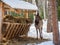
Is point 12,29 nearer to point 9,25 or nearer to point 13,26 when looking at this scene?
point 13,26

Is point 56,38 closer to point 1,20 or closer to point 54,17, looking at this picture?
point 54,17

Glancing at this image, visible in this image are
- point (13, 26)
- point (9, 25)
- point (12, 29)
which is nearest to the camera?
point (9, 25)

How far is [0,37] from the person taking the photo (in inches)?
500

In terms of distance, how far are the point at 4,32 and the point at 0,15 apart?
1.06 m

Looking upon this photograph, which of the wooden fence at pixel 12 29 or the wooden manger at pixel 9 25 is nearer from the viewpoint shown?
the wooden manger at pixel 9 25

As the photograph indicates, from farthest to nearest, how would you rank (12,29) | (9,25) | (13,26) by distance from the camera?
(12,29) < (13,26) < (9,25)

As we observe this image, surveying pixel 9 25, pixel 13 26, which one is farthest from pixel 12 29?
pixel 9 25

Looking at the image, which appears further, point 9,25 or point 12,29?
point 12,29

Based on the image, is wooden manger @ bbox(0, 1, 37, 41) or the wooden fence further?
the wooden fence

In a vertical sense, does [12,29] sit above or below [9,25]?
below

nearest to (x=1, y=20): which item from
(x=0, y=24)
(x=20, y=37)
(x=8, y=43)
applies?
(x=0, y=24)

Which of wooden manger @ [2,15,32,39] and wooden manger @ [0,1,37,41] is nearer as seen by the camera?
wooden manger @ [0,1,37,41]

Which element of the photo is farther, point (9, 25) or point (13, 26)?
point (13, 26)

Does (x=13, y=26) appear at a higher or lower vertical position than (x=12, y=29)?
higher
